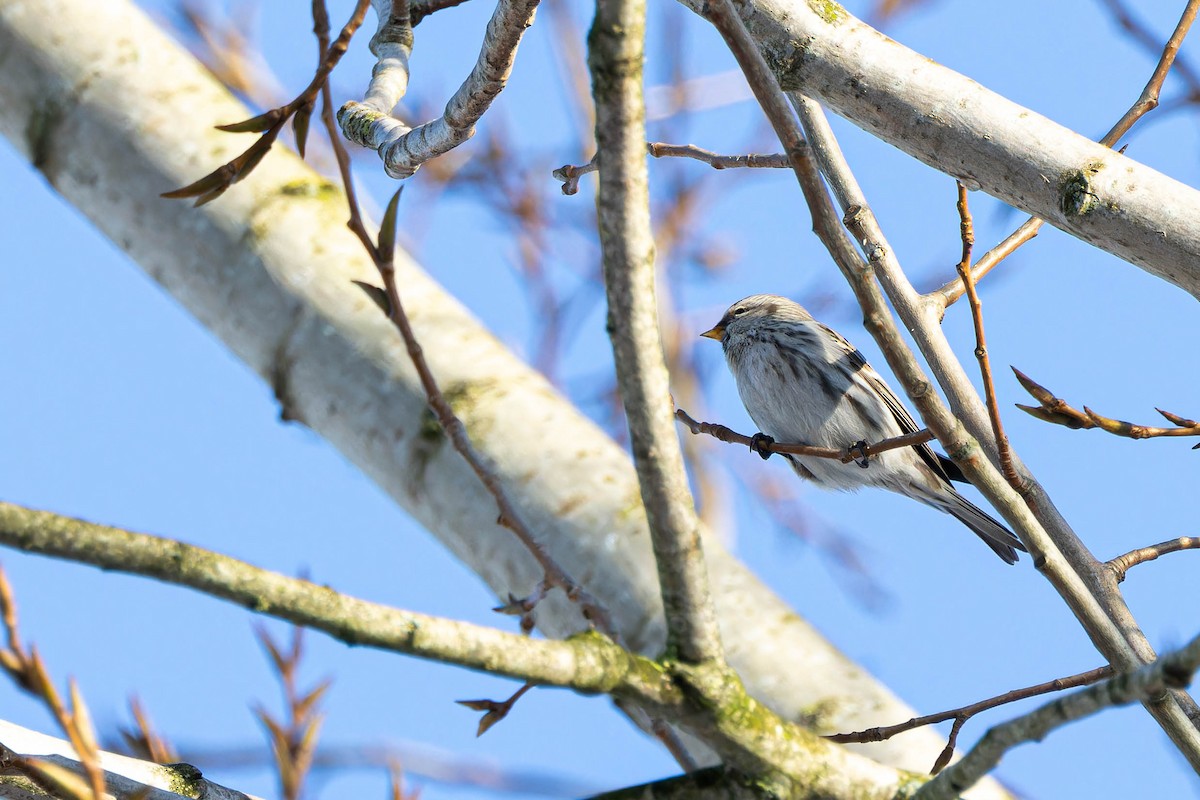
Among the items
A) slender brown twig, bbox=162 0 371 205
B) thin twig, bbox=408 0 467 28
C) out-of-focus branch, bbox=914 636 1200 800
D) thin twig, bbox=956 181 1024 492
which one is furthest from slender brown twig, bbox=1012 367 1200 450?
thin twig, bbox=408 0 467 28

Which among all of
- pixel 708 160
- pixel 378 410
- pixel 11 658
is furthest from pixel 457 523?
pixel 11 658

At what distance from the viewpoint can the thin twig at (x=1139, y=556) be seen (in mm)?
1972

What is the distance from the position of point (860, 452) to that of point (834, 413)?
5.62 ft

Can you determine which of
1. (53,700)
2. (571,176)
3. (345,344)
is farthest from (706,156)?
(53,700)

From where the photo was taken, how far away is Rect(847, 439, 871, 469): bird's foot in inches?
87.1

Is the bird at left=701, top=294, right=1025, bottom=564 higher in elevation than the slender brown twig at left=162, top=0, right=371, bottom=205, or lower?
higher

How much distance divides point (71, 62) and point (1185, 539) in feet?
9.19

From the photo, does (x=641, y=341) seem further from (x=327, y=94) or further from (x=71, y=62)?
(x=71, y=62)

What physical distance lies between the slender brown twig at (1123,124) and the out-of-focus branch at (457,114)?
982 mm

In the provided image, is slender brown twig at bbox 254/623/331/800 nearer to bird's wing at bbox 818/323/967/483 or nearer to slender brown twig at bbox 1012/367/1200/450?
slender brown twig at bbox 1012/367/1200/450

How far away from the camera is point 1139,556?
1985mm

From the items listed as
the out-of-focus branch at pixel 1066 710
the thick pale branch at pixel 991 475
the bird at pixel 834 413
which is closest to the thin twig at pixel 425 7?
the thick pale branch at pixel 991 475

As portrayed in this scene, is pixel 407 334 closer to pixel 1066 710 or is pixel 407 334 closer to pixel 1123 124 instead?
pixel 1066 710

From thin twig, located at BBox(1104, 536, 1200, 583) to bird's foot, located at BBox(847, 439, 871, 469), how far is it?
46 cm
